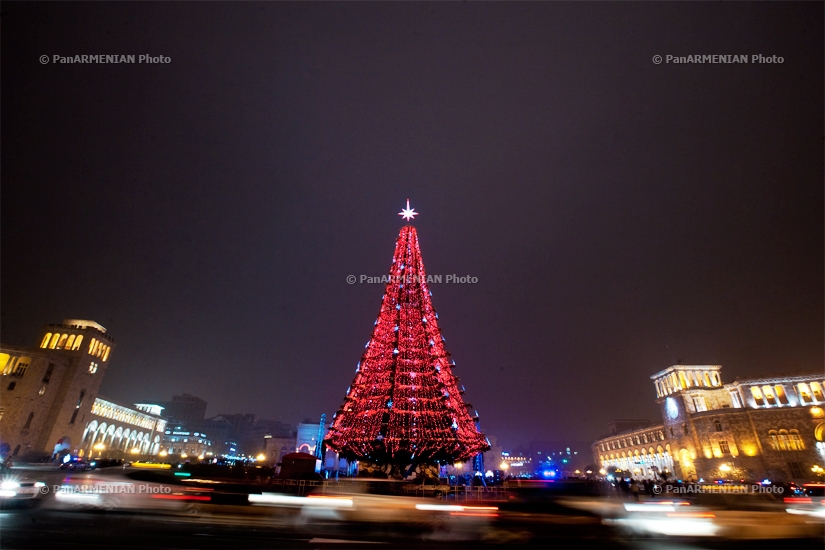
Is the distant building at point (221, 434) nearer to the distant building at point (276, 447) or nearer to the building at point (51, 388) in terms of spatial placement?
the distant building at point (276, 447)

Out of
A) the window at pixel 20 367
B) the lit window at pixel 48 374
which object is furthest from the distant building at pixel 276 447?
the window at pixel 20 367

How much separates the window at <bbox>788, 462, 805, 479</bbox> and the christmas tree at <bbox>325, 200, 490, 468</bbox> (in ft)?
144

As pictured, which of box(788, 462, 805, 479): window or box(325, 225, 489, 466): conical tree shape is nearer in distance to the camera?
→ box(325, 225, 489, 466): conical tree shape

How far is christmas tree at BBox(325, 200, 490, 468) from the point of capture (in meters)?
21.5

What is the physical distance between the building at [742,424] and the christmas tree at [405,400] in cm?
3614

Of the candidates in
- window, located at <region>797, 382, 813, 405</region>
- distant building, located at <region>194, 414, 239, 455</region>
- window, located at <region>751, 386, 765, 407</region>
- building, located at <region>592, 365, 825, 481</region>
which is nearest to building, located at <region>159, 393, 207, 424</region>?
distant building, located at <region>194, 414, 239, 455</region>

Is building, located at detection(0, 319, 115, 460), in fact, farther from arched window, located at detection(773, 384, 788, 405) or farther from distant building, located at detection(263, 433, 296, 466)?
arched window, located at detection(773, 384, 788, 405)

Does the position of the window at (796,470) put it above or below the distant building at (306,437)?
above

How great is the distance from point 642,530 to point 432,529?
17.9 ft

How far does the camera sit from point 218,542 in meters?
8.12

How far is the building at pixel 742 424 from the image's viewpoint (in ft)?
145

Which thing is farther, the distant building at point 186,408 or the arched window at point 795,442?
the distant building at point 186,408

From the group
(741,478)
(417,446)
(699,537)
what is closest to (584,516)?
(699,537)

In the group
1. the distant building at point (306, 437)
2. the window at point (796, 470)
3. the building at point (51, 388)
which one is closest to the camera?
the window at point (796, 470)
